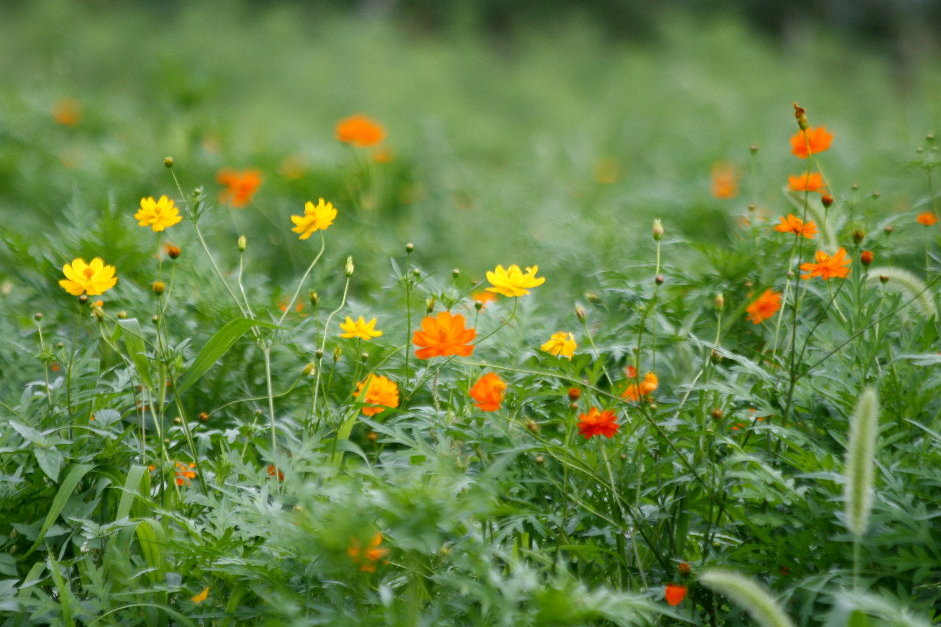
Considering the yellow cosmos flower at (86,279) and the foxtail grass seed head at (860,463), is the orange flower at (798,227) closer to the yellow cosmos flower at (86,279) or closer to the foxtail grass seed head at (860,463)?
the foxtail grass seed head at (860,463)

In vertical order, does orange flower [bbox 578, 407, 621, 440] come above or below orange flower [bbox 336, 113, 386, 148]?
above

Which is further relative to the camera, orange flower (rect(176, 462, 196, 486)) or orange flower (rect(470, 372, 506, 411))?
orange flower (rect(176, 462, 196, 486))

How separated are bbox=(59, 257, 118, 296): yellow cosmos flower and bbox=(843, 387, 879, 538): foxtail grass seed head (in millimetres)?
1092

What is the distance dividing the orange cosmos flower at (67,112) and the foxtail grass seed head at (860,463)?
4.13 m

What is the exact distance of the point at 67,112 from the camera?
14.5ft

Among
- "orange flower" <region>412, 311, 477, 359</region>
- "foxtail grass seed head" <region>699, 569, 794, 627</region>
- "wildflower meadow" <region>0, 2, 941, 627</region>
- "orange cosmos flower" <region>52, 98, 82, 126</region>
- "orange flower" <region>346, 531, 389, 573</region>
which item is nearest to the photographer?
"foxtail grass seed head" <region>699, 569, 794, 627</region>

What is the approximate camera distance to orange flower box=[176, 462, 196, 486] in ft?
4.99

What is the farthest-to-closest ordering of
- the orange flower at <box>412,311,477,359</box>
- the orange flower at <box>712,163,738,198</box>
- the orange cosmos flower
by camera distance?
the orange cosmos flower < the orange flower at <box>712,163,738,198</box> < the orange flower at <box>412,311,477,359</box>

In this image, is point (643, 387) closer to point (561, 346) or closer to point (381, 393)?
point (561, 346)

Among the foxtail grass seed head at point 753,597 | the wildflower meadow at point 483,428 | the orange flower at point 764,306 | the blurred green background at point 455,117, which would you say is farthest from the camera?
the blurred green background at point 455,117

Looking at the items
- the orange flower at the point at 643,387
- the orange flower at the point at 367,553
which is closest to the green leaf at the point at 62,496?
the orange flower at the point at 367,553

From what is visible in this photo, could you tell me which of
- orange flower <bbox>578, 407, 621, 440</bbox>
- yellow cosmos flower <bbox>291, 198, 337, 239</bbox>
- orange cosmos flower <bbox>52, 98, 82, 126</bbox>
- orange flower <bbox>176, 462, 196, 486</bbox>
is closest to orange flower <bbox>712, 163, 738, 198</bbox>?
yellow cosmos flower <bbox>291, 198, 337, 239</bbox>

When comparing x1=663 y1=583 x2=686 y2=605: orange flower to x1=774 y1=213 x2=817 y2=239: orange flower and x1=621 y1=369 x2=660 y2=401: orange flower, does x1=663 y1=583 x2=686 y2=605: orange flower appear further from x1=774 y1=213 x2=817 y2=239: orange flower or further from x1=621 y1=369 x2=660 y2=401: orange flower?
x1=774 y1=213 x2=817 y2=239: orange flower

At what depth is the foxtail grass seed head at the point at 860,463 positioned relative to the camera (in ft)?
3.25
